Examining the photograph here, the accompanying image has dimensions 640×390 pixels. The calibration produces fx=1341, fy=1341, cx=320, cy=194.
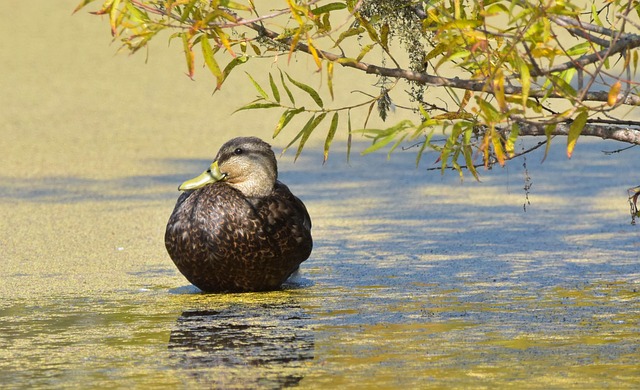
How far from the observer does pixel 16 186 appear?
752 cm

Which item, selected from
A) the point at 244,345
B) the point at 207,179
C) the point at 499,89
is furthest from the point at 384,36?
the point at 207,179

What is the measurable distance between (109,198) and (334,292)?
2537mm

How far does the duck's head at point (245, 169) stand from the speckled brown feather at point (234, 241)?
0.13 ft

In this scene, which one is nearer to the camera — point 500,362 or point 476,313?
point 500,362

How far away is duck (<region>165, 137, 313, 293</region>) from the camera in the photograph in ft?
16.0

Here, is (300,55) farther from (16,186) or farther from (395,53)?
(16,186)

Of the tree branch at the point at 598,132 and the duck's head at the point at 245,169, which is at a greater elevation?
the tree branch at the point at 598,132

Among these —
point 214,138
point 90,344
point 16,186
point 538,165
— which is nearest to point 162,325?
point 90,344

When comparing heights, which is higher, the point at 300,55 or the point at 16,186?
the point at 300,55

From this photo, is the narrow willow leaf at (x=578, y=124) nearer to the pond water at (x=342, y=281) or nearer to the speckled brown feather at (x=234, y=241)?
the pond water at (x=342, y=281)

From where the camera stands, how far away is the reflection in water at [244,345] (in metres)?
3.57

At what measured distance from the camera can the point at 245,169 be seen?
5082 millimetres

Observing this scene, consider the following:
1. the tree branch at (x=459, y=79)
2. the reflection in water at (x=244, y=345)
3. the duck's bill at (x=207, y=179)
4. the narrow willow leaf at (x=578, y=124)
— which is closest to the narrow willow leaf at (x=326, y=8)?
the tree branch at (x=459, y=79)

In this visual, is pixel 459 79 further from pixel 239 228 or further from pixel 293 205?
pixel 293 205
